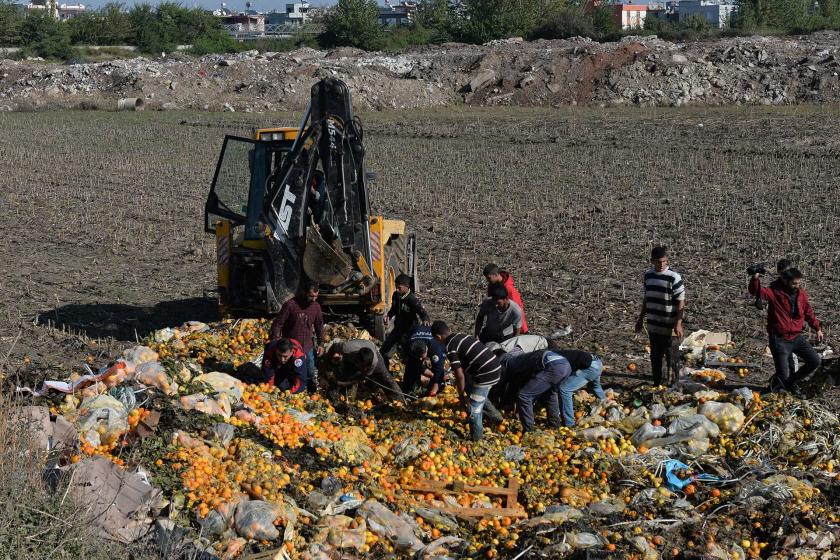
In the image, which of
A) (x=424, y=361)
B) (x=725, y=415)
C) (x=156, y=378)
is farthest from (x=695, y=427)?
(x=156, y=378)

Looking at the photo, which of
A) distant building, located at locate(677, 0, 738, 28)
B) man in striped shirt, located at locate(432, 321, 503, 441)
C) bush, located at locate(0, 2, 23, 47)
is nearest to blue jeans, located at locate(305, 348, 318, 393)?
man in striped shirt, located at locate(432, 321, 503, 441)

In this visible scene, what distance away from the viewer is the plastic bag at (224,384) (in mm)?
10344

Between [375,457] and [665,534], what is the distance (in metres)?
2.81

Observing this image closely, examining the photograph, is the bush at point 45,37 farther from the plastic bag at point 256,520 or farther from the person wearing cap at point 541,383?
the plastic bag at point 256,520

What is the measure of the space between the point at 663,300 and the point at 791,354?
142cm

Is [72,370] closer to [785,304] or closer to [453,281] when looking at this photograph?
[453,281]

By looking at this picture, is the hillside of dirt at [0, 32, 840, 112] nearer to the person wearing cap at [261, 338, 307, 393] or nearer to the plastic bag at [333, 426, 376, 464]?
the person wearing cap at [261, 338, 307, 393]

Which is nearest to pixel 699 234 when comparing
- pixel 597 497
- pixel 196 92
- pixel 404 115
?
pixel 597 497

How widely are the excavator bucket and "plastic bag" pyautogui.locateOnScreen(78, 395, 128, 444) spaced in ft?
10.8

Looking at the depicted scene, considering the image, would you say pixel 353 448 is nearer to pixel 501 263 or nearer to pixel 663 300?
pixel 663 300

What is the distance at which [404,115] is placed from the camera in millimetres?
42656

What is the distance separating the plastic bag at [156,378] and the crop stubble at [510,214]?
334 cm

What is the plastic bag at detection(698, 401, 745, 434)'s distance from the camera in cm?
1013

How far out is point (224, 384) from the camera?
10586mm
